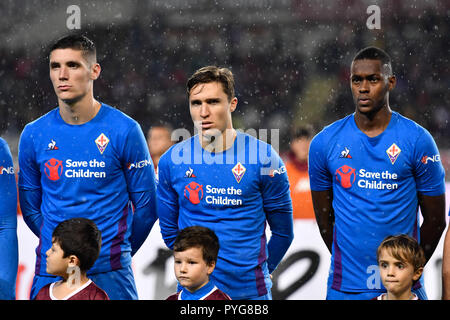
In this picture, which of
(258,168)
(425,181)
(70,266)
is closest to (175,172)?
(258,168)

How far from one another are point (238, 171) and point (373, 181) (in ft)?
2.49

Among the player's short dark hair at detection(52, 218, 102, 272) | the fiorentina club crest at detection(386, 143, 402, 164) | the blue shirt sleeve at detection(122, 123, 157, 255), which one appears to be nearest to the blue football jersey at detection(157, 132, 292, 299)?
the blue shirt sleeve at detection(122, 123, 157, 255)

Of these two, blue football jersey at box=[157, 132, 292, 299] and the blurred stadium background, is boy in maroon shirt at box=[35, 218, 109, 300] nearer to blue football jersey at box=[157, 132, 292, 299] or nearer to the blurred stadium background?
blue football jersey at box=[157, 132, 292, 299]

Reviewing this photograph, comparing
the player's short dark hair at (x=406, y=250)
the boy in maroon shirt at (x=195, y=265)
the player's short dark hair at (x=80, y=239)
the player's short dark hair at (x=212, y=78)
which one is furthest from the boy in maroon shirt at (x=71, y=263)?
the player's short dark hair at (x=406, y=250)

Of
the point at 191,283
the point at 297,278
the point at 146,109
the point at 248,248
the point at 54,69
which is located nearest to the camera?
the point at 191,283

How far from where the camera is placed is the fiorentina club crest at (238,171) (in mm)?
3561

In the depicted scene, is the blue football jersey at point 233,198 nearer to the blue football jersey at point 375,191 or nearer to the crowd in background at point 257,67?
the blue football jersey at point 375,191

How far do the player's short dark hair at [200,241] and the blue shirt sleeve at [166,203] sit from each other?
1.11 ft

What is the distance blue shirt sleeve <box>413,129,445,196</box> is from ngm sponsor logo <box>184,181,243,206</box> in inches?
39.2

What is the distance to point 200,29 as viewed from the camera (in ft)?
29.9

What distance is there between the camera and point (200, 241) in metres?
3.34

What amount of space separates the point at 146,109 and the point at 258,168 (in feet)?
16.2

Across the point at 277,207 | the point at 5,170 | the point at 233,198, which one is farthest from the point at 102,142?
the point at 277,207

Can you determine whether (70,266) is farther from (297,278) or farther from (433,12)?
(433,12)
